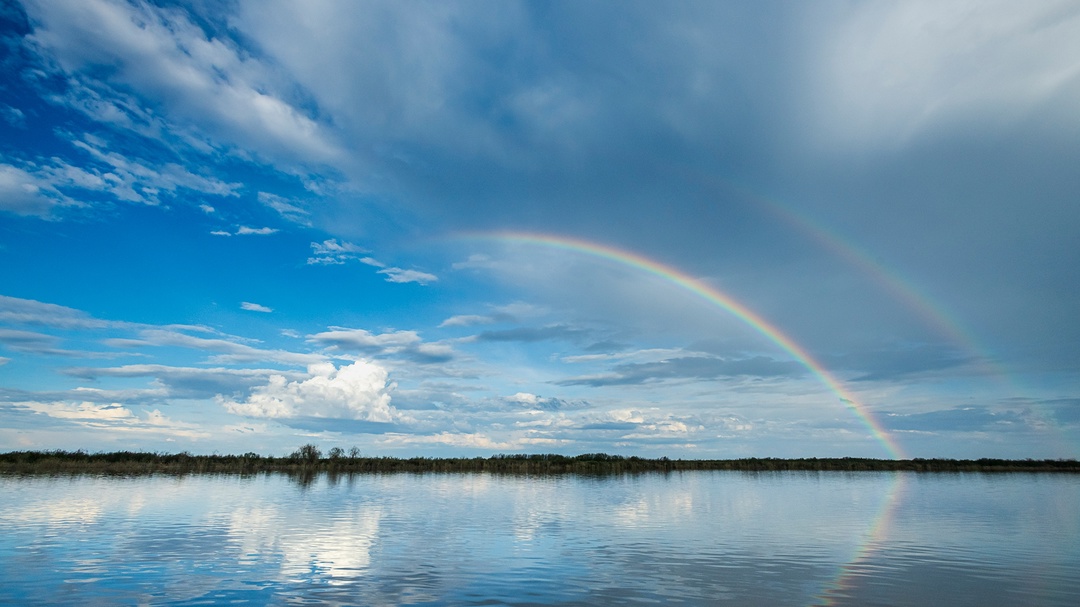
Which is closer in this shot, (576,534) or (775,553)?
(775,553)

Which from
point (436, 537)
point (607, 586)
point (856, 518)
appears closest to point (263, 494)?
point (436, 537)

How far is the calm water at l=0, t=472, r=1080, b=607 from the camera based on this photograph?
1703 centimetres

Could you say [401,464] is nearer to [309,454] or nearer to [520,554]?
[309,454]

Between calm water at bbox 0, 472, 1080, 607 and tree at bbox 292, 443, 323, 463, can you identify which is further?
tree at bbox 292, 443, 323, 463

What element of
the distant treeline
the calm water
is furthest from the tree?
the calm water

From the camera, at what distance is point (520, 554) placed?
954 inches

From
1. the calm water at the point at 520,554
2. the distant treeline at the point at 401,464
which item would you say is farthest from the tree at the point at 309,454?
the calm water at the point at 520,554

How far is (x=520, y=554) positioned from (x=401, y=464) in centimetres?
12402

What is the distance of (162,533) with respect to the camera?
91.8 ft

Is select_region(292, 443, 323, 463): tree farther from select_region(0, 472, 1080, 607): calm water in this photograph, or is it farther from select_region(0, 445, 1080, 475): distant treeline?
select_region(0, 472, 1080, 607): calm water

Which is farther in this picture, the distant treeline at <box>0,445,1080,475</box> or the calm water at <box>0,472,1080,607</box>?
the distant treeline at <box>0,445,1080,475</box>

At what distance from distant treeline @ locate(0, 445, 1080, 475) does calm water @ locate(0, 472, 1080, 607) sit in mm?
59501

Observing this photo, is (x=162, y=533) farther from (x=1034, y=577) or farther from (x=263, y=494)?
(x=1034, y=577)

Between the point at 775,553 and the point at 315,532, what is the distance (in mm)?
21737
